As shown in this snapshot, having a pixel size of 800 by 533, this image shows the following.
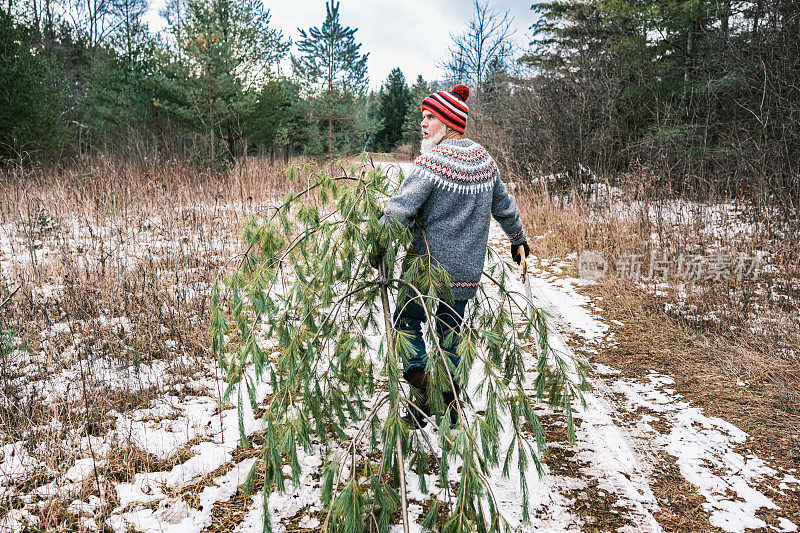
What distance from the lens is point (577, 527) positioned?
1.93 meters

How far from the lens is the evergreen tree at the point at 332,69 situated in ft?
50.2

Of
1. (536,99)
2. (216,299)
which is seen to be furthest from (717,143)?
(216,299)

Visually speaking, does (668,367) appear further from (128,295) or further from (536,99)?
(536,99)

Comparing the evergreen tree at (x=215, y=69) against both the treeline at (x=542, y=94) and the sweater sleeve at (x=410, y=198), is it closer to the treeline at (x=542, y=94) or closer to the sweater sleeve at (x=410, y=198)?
the treeline at (x=542, y=94)

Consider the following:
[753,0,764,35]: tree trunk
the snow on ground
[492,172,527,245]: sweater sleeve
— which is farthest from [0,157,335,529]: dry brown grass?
[753,0,764,35]: tree trunk

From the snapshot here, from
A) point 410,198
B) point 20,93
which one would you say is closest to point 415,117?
point 20,93

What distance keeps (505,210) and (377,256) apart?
82 cm

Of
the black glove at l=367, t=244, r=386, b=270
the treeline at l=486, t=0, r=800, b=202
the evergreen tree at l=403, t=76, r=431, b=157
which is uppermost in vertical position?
the evergreen tree at l=403, t=76, r=431, b=157

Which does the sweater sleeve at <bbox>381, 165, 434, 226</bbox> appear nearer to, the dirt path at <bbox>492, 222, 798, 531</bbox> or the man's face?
the man's face

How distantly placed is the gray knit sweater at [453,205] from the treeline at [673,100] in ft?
16.1

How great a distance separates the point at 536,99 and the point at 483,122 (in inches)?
179

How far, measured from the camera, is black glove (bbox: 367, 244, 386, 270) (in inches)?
80.1

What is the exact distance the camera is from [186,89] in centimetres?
1091

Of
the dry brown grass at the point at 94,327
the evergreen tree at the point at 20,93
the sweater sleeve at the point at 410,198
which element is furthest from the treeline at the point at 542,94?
the sweater sleeve at the point at 410,198
